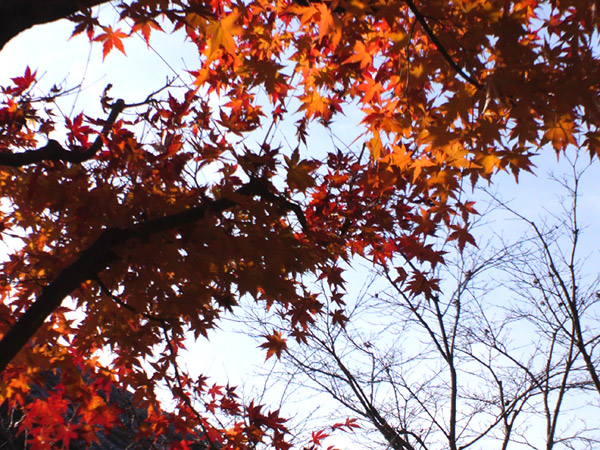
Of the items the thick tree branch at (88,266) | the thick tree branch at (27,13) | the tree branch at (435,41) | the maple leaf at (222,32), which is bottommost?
the thick tree branch at (88,266)

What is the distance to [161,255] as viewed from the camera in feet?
11.0

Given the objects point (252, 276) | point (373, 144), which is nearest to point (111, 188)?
point (252, 276)

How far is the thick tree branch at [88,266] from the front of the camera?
114 inches

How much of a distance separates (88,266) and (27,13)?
1.44 meters

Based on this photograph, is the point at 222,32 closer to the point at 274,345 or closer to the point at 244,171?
the point at 244,171

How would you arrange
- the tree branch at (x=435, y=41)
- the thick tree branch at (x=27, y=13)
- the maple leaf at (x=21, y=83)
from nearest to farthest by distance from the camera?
the thick tree branch at (x=27, y=13) → the tree branch at (x=435, y=41) → the maple leaf at (x=21, y=83)

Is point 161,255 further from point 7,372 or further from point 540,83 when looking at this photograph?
point 540,83

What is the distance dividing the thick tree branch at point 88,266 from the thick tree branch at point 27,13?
4.05 feet

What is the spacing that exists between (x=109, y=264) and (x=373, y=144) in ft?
7.08

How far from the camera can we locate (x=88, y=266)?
312cm

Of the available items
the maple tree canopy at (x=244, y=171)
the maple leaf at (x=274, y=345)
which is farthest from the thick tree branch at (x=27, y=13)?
the maple leaf at (x=274, y=345)

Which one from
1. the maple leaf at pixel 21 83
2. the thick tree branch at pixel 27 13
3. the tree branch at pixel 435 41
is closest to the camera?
the thick tree branch at pixel 27 13

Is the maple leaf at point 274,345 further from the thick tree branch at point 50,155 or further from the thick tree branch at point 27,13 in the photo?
the thick tree branch at point 27,13

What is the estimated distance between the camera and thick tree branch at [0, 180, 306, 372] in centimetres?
291
